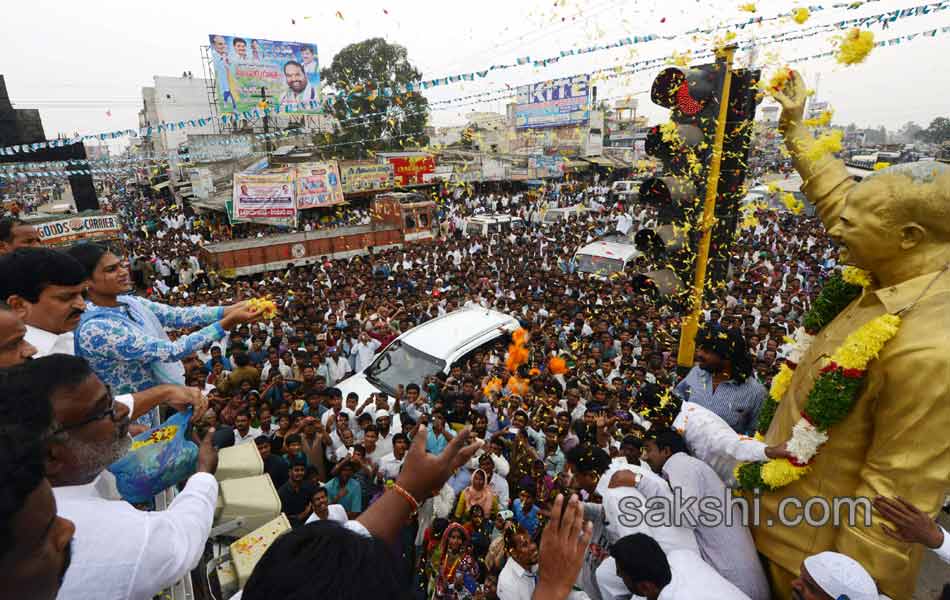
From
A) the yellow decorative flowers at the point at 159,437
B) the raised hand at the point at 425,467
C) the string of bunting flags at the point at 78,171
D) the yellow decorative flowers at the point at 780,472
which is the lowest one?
the yellow decorative flowers at the point at 780,472

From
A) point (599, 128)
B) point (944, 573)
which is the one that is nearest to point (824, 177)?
point (944, 573)

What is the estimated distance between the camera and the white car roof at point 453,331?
22.6 ft

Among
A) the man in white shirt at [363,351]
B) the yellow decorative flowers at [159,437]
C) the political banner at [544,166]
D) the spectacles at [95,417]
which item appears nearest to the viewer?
the spectacles at [95,417]

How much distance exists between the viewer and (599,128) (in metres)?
41.3

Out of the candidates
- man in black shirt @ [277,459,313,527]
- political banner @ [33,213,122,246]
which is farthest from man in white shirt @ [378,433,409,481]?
political banner @ [33,213,122,246]

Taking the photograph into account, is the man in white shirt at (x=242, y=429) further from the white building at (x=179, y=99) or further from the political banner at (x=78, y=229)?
the white building at (x=179, y=99)

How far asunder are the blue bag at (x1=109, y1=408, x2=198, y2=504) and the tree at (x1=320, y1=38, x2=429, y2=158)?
3014 cm

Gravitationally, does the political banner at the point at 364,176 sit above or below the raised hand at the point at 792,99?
below

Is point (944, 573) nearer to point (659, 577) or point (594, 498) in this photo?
point (594, 498)

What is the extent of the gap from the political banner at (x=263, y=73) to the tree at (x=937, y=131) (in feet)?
225

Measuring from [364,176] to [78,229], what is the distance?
40.5ft

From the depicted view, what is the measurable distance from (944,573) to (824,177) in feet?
12.0

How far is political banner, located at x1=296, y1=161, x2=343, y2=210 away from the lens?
1886 centimetres

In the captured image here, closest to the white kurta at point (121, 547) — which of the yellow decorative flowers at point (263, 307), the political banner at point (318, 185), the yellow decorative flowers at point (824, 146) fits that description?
the yellow decorative flowers at point (263, 307)
